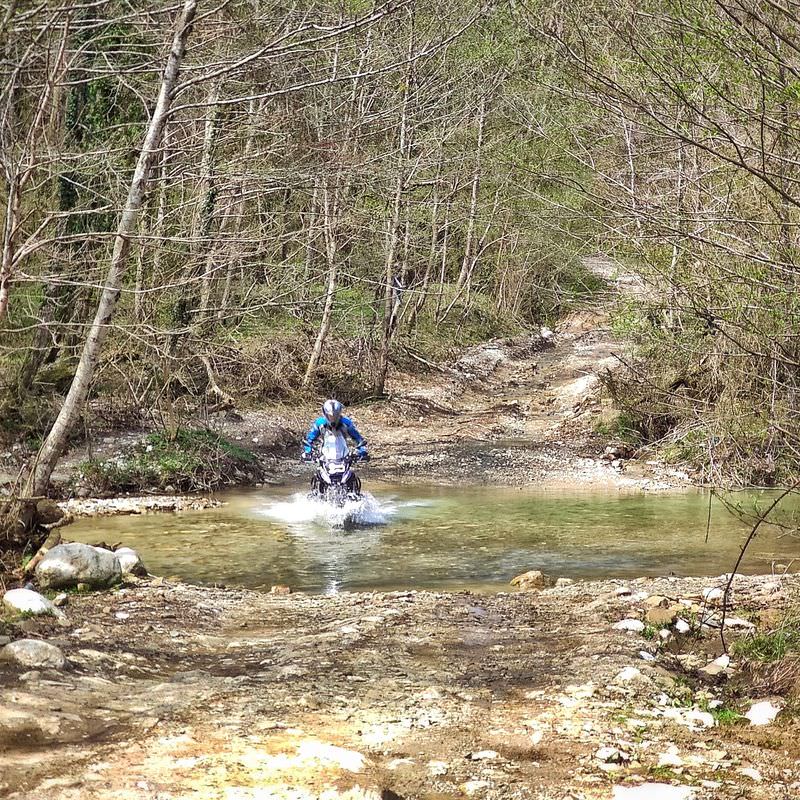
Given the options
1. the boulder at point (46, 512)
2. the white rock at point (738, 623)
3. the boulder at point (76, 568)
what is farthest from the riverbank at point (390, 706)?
the boulder at point (46, 512)

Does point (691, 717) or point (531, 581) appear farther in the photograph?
point (531, 581)

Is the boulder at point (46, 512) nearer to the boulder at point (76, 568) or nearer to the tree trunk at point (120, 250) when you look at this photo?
the tree trunk at point (120, 250)

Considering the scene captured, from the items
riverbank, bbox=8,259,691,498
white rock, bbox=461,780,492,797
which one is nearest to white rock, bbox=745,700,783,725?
white rock, bbox=461,780,492,797

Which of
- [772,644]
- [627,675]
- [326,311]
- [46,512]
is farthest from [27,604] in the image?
[326,311]

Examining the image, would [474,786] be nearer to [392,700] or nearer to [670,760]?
[670,760]

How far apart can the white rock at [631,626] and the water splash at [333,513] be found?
22.6 feet

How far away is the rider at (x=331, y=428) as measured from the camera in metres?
15.0

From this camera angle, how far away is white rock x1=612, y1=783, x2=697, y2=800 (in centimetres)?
430

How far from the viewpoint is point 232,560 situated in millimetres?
11773

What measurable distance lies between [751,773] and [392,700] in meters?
2.08

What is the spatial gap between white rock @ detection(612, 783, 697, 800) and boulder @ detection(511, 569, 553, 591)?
5.57m

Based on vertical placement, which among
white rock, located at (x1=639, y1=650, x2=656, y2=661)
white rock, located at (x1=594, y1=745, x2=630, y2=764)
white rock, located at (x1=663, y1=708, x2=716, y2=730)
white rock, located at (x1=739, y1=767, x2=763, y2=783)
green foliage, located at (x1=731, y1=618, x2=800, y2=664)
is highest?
green foliage, located at (x1=731, y1=618, x2=800, y2=664)

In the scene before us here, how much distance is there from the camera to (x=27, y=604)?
733 cm

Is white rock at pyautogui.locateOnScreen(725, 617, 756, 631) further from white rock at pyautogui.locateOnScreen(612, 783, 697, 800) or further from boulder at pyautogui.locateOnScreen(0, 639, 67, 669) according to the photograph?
boulder at pyautogui.locateOnScreen(0, 639, 67, 669)
